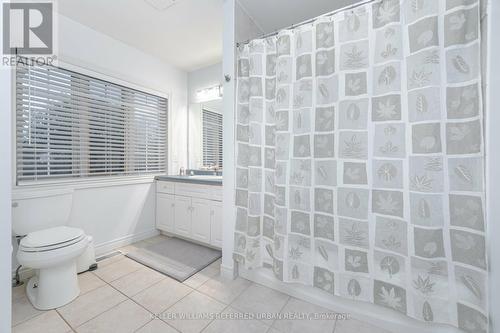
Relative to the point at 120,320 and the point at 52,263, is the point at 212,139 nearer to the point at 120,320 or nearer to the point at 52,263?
the point at 52,263

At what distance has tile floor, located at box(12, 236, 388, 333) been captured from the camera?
1247mm

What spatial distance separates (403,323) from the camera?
3.93 ft

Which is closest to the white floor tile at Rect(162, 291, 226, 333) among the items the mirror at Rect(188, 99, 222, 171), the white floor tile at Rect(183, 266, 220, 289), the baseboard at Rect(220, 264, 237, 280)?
the white floor tile at Rect(183, 266, 220, 289)

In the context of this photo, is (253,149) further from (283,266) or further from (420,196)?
(420,196)

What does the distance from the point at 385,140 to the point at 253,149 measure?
88 centimetres

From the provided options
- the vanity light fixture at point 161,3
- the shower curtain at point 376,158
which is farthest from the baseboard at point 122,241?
the vanity light fixture at point 161,3

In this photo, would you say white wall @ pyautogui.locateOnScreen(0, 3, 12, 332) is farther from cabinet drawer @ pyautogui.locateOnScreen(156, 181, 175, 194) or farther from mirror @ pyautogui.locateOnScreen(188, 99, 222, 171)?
mirror @ pyautogui.locateOnScreen(188, 99, 222, 171)

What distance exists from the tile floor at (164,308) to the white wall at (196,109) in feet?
5.38

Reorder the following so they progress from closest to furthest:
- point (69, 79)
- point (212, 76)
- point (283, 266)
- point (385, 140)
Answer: point (385, 140) < point (283, 266) < point (69, 79) < point (212, 76)

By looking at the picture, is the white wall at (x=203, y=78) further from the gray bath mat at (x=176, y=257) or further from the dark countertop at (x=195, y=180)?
the gray bath mat at (x=176, y=257)

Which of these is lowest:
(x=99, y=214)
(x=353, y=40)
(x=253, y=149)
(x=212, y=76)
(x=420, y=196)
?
(x=99, y=214)

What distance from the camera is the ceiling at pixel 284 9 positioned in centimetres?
172

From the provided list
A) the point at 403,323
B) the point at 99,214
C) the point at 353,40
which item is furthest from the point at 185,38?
the point at 403,323

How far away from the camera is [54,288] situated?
1.41 meters
